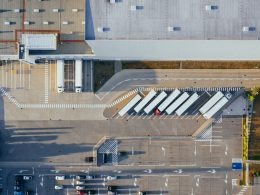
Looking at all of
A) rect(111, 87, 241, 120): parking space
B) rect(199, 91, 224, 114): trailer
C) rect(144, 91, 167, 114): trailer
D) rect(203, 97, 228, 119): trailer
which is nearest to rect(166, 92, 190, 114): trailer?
rect(111, 87, 241, 120): parking space

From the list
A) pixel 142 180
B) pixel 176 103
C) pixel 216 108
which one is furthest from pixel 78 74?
pixel 216 108

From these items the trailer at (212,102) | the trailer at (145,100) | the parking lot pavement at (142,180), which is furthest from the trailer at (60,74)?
the trailer at (212,102)

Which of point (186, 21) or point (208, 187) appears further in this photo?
point (208, 187)

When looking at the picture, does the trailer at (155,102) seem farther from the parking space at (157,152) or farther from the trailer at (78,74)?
the trailer at (78,74)

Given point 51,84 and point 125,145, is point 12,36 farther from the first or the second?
point 125,145

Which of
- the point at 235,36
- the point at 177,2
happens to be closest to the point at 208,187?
the point at 235,36

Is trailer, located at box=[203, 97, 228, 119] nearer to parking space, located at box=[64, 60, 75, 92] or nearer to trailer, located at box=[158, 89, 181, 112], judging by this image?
trailer, located at box=[158, 89, 181, 112]

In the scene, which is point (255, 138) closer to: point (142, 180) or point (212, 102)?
point (212, 102)

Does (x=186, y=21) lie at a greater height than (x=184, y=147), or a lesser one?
greater
